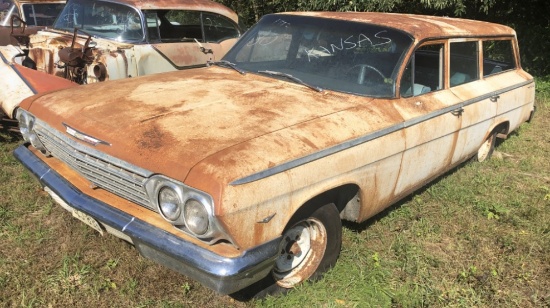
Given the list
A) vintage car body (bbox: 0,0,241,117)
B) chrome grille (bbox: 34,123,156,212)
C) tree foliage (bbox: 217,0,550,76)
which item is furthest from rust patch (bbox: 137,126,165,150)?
tree foliage (bbox: 217,0,550,76)

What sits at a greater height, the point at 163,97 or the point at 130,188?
the point at 163,97

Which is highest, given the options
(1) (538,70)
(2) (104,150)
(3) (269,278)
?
(2) (104,150)

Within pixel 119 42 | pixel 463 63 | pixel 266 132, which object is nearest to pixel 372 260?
pixel 266 132

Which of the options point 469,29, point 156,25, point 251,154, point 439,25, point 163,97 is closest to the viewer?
point 251,154

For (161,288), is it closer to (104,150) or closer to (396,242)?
(104,150)

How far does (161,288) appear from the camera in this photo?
3.04 meters

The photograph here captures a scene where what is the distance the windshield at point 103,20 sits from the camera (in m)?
6.02

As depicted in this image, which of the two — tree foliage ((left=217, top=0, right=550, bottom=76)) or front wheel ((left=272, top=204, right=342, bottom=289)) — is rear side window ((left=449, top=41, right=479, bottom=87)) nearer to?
front wheel ((left=272, top=204, right=342, bottom=289))

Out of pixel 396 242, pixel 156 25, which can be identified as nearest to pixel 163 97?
pixel 396 242

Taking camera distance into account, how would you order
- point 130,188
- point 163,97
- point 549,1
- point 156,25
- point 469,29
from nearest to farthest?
point 130,188 → point 163,97 → point 469,29 → point 156,25 → point 549,1

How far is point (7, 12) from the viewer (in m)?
8.44

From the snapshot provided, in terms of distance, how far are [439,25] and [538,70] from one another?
753cm

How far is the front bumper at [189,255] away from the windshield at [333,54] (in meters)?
1.51

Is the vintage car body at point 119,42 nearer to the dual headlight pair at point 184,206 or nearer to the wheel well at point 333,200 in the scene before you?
the dual headlight pair at point 184,206
